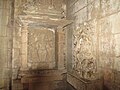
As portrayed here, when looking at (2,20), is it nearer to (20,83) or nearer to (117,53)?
(20,83)

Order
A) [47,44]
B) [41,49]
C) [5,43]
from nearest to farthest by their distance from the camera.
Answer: [5,43] → [41,49] → [47,44]

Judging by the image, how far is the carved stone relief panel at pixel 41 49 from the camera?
5.05 m

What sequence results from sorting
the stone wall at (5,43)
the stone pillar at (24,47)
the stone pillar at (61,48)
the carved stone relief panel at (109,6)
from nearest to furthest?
the carved stone relief panel at (109,6) < the stone pillar at (24,47) < the stone wall at (5,43) < the stone pillar at (61,48)

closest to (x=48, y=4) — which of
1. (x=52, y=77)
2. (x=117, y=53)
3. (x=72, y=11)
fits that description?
(x=72, y=11)

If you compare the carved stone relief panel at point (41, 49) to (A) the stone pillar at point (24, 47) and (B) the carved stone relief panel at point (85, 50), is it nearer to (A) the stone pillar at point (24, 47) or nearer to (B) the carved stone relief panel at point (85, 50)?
(A) the stone pillar at point (24, 47)

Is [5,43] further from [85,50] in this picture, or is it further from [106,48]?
[106,48]

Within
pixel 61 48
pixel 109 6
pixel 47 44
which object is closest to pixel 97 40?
pixel 109 6

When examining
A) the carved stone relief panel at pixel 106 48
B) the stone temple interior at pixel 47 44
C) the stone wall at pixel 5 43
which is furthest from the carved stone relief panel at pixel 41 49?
the carved stone relief panel at pixel 106 48

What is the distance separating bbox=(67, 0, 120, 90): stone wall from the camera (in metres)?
2.79

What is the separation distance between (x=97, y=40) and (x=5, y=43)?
3367 millimetres

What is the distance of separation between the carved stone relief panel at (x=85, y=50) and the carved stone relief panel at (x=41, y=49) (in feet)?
3.32

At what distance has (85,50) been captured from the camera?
392 cm

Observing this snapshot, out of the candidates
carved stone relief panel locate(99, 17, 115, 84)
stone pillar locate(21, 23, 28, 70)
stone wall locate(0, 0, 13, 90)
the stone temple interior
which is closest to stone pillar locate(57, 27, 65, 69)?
the stone temple interior

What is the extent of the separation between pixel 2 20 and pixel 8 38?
708 millimetres
